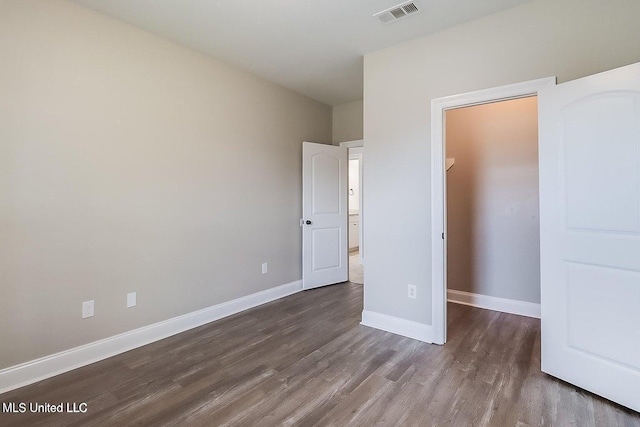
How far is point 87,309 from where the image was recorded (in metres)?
2.33

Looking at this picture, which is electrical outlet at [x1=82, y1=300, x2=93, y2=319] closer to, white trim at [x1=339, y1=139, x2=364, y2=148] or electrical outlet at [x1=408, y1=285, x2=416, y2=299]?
electrical outlet at [x1=408, y1=285, x2=416, y2=299]

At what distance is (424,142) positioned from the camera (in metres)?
2.66

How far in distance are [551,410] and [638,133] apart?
1.61m

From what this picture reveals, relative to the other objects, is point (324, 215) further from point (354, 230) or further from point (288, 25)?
point (354, 230)

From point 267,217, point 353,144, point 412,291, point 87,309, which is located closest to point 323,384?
point 412,291

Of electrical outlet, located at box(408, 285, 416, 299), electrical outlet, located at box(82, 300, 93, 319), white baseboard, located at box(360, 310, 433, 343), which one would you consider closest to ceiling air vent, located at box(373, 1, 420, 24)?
electrical outlet, located at box(408, 285, 416, 299)

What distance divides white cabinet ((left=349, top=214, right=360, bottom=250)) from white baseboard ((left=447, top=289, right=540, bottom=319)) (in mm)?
3822

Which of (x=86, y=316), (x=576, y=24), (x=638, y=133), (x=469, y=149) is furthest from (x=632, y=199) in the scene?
(x=86, y=316)

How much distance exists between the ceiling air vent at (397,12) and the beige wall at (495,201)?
5.21ft

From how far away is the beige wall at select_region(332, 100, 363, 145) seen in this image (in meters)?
4.49

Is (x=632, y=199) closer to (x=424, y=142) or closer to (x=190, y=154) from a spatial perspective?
(x=424, y=142)

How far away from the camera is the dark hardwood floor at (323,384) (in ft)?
5.58

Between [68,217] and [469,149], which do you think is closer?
[68,217]

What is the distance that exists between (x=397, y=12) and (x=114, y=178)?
257 cm
